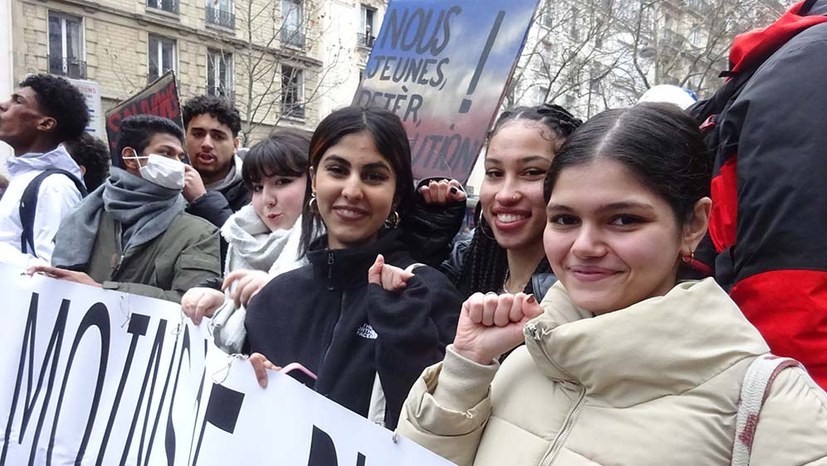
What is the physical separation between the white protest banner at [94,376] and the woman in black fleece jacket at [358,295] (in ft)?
0.88

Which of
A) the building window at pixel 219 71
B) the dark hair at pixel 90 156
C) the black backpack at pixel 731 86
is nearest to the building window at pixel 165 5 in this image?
the building window at pixel 219 71

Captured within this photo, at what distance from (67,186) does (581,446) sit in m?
2.93

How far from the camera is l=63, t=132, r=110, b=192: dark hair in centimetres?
404

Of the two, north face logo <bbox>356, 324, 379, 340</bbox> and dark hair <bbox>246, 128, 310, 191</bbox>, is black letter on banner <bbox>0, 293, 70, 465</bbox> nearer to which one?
dark hair <bbox>246, 128, 310, 191</bbox>

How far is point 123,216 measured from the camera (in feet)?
9.13

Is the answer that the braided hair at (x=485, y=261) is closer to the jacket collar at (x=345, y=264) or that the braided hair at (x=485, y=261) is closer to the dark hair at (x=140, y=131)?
the jacket collar at (x=345, y=264)

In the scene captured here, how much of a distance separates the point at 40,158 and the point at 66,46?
60.3 feet

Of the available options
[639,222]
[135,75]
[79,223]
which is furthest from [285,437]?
[135,75]

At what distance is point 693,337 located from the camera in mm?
1074

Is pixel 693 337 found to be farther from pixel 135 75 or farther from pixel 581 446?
pixel 135 75

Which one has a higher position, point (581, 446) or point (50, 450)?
point (581, 446)

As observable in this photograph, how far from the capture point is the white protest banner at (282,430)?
53.1 inches

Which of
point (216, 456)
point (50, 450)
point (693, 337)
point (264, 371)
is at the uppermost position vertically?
point (693, 337)

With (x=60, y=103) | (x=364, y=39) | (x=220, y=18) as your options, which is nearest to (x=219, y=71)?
(x=220, y=18)
